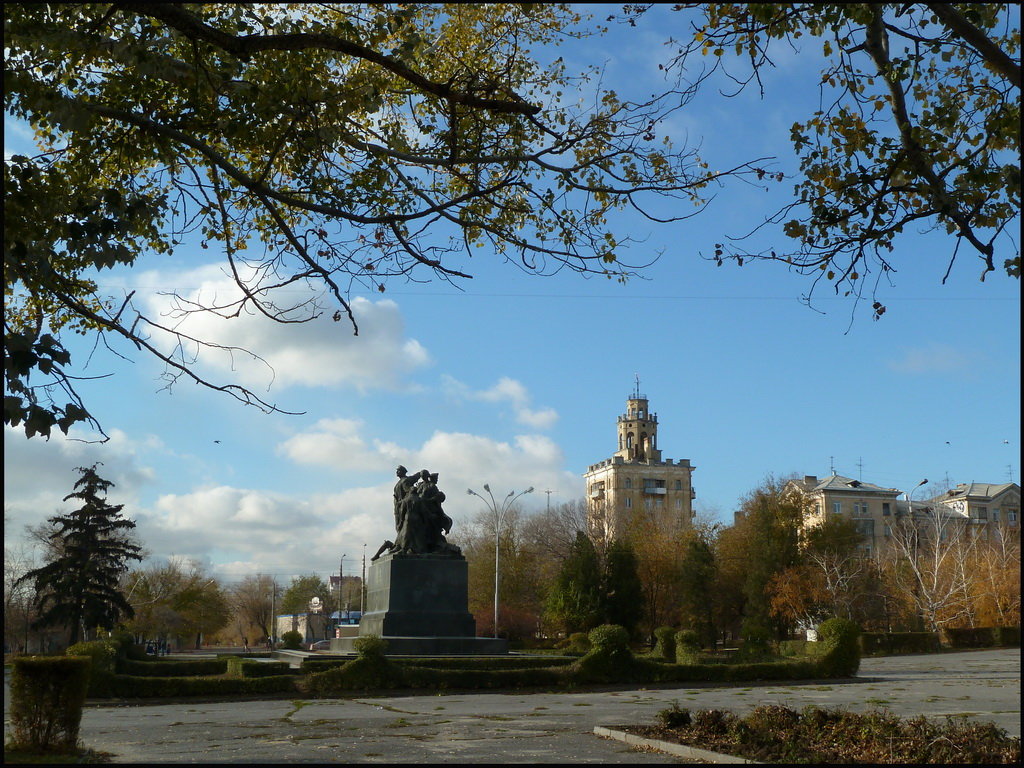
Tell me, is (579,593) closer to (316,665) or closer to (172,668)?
(172,668)

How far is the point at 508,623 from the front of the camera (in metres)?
53.3

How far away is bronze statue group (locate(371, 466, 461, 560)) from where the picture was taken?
24219 millimetres

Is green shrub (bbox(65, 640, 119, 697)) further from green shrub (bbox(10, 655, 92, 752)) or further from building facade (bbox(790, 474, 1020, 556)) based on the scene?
building facade (bbox(790, 474, 1020, 556))

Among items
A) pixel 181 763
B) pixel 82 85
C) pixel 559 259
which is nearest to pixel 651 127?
pixel 559 259

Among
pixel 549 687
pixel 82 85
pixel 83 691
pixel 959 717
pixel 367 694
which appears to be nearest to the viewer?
pixel 82 85

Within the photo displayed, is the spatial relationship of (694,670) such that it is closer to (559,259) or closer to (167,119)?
(559,259)

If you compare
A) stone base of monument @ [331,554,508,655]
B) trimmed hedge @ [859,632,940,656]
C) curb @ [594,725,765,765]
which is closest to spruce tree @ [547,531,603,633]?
trimmed hedge @ [859,632,940,656]

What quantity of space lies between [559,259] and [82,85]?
15.6 ft

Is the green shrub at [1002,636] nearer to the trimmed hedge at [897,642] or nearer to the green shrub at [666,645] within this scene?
the trimmed hedge at [897,642]

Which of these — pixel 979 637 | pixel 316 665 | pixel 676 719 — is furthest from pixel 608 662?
pixel 979 637

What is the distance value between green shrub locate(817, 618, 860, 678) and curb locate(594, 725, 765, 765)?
13825mm

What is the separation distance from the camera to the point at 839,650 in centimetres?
2334

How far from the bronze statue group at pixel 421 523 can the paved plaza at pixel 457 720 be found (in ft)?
19.8

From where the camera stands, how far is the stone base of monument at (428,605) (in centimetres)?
2328
